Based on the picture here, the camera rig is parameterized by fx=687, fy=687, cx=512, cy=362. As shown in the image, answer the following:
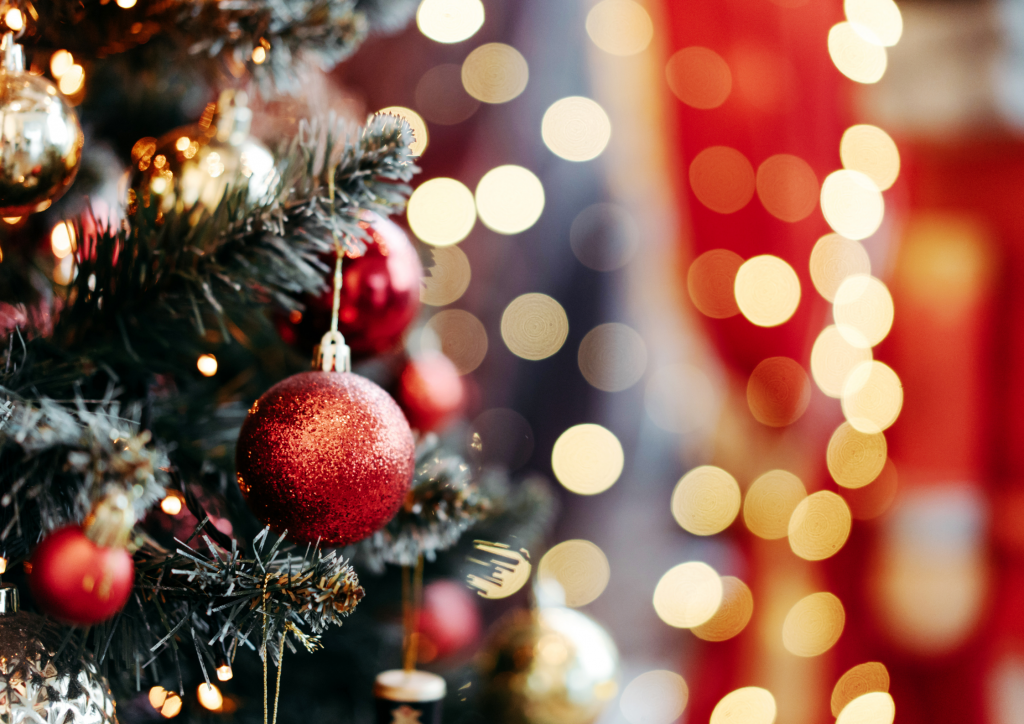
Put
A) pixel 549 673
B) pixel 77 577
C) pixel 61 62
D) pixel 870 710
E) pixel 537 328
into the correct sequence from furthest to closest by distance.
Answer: pixel 537 328
pixel 870 710
pixel 549 673
pixel 61 62
pixel 77 577

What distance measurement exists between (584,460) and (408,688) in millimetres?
627

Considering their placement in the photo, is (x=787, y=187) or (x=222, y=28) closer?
(x=222, y=28)

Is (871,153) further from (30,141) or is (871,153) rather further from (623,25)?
(30,141)

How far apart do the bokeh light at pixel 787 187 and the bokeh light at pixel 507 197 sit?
318mm

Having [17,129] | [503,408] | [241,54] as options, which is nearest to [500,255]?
[503,408]

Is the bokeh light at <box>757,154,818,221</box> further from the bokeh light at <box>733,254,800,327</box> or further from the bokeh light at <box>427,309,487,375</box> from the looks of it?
the bokeh light at <box>427,309,487,375</box>

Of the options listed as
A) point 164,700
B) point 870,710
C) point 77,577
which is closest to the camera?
point 77,577

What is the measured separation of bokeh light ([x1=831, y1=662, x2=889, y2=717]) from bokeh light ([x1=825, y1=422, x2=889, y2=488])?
253mm

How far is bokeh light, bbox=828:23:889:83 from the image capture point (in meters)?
0.97

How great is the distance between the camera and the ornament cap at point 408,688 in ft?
1.41

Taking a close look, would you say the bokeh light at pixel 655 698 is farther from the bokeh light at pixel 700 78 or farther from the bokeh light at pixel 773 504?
the bokeh light at pixel 700 78

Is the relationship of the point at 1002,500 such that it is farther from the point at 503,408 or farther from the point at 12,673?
the point at 12,673

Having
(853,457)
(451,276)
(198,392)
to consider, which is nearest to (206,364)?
(198,392)

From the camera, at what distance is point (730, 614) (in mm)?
1004
